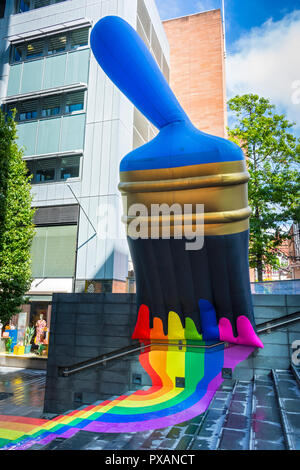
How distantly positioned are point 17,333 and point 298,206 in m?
13.0

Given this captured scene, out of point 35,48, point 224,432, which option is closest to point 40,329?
point 224,432

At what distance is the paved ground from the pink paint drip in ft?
18.0

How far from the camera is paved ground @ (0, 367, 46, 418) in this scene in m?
8.80

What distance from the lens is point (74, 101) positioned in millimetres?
16469

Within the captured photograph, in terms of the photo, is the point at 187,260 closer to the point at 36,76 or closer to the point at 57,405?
the point at 57,405

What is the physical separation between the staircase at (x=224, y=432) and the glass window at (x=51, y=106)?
14.5m

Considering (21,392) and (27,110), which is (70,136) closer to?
(27,110)

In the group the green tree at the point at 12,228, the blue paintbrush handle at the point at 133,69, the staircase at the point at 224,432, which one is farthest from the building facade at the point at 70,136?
the blue paintbrush handle at the point at 133,69

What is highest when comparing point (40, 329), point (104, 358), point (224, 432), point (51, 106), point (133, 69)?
point (51, 106)

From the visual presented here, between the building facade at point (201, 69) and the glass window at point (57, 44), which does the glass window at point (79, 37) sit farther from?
the building facade at point (201, 69)

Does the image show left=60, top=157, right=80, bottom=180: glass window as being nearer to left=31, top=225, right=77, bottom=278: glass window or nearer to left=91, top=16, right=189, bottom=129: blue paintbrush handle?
left=31, top=225, right=77, bottom=278: glass window

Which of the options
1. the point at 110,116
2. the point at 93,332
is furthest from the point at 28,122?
the point at 93,332

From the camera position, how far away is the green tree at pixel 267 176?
43.3 feet

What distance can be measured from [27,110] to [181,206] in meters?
15.4
